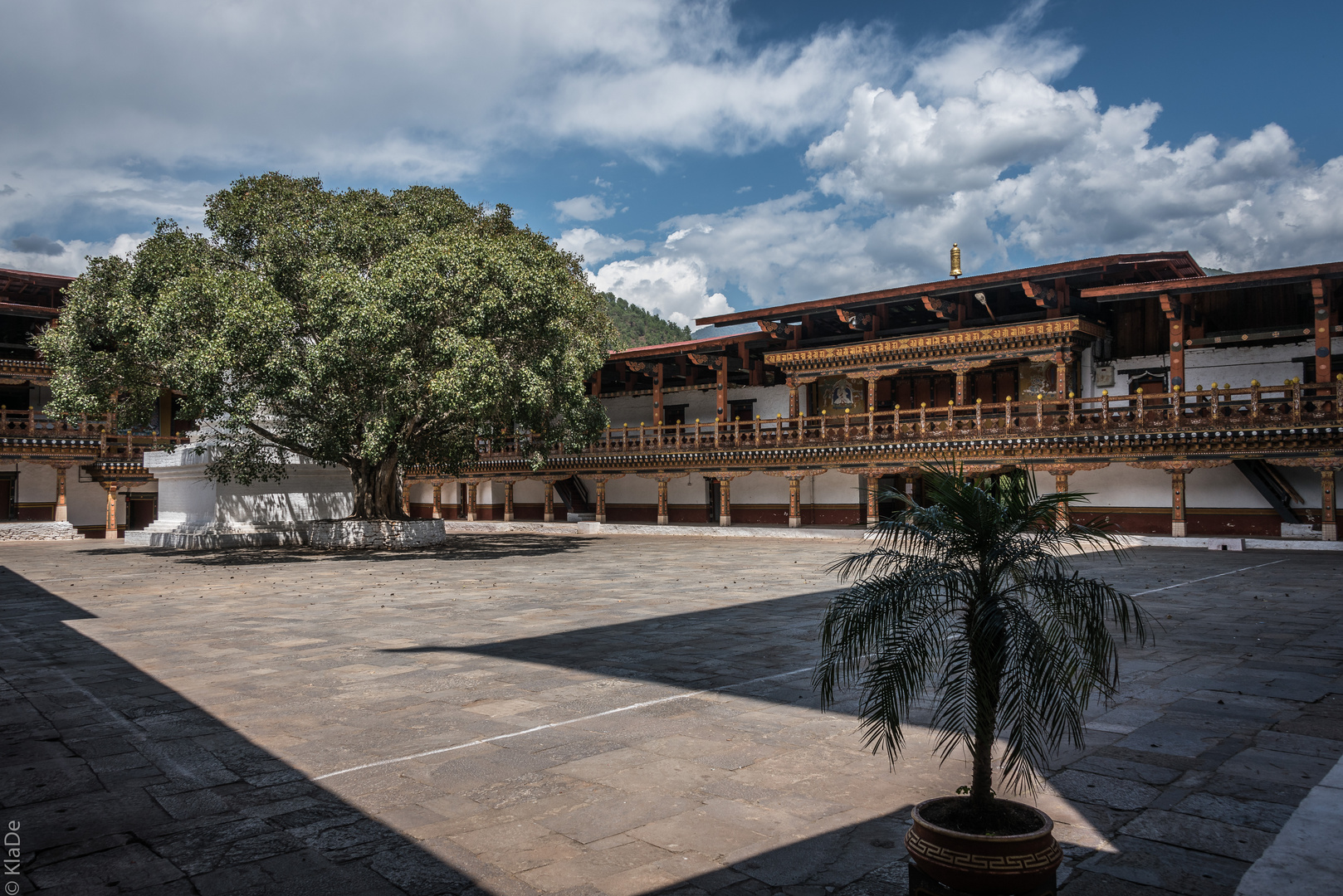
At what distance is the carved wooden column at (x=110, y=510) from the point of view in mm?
32250

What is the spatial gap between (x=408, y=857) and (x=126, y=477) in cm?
3463

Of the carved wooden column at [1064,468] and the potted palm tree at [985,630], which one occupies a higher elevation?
the carved wooden column at [1064,468]

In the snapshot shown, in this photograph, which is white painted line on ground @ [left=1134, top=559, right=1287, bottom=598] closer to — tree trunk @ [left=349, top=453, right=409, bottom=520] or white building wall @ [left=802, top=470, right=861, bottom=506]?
white building wall @ [left=802, top=470, right=861, bottom=506]

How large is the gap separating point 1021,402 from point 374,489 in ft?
59.6

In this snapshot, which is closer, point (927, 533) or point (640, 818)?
point (927, 533)

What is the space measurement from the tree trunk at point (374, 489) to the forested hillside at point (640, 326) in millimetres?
51490

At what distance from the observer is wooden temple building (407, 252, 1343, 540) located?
71.0 feet

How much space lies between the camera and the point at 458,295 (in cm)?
1911

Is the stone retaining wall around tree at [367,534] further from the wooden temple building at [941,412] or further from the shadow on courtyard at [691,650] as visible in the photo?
the shadow on courtyard at [691,650]

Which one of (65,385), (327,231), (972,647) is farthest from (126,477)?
(972,647)

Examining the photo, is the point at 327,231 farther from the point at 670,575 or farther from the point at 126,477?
the point at 126,477

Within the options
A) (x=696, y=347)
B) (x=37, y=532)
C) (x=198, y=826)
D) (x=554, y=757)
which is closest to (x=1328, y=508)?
(x=696, y=347)

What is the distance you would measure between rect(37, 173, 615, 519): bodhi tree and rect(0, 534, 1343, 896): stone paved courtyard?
8.59 meters

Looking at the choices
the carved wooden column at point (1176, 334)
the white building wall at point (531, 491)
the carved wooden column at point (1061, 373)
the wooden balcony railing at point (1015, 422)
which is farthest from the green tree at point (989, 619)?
the white building wall at point (531, 491)
